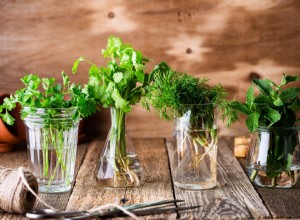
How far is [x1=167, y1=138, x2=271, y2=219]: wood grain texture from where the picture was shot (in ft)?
3.76

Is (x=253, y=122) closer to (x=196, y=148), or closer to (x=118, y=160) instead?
(x=196, y=148)

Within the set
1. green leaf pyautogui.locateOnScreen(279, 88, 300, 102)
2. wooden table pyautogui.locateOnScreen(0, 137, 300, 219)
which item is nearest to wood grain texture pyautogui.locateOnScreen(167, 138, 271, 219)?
wooden table pyautogui.locateOnScreen(0, 137, 300, 219)

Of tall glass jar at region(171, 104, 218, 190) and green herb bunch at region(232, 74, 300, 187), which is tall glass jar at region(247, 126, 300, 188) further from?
tall glass jar at region(171, 104, 218, 190)

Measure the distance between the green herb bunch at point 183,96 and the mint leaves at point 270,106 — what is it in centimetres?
6

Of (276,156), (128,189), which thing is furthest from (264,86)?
(128,189)

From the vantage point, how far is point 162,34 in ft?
6.50

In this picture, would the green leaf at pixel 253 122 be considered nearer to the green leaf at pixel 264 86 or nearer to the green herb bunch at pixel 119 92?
the green leaf at pixel 264 86

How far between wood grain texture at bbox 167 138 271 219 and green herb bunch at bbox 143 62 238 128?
147mm

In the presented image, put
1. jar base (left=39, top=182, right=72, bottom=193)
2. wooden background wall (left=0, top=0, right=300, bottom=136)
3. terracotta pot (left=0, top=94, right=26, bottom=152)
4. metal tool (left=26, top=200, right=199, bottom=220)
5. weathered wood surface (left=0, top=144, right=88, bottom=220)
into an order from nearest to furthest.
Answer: metal tool (left=26, top=200, right=199, bottom=220)
weathered wood surface (left=0, top=144, right=88, bottom=220)
jar base (left=39, top=182, right=72, bottom=193)
terracotta pot (left=0, top=94, right=26, bottom=152)
wooden background wall (left=0, top=0, right=300, bottom=136)

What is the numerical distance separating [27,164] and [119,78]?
48cm

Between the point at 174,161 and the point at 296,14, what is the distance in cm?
87

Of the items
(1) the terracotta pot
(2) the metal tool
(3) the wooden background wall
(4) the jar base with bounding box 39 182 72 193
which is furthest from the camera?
(3) the wooden background wall

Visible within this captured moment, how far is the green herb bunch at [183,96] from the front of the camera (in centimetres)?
127

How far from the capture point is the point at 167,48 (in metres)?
1.99
